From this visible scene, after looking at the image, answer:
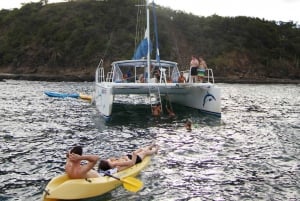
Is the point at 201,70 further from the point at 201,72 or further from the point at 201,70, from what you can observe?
the point at 201,72

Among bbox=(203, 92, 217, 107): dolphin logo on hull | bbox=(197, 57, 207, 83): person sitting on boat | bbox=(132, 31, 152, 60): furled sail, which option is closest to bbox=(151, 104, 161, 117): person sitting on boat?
bbox=(203, 92, 217, 107): dolphin logo on hull

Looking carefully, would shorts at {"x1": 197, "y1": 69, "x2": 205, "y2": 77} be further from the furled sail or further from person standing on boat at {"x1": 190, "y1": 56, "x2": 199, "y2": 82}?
the furled sail

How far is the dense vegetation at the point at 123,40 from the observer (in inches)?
3078

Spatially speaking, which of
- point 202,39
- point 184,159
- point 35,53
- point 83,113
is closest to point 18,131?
point 83,113

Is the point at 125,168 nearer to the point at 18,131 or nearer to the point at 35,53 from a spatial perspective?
the point at 18,131

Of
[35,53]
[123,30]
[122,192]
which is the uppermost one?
[123,30]

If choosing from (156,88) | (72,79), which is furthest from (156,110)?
(72,79)

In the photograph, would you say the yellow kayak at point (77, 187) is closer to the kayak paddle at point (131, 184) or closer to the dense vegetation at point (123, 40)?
the kayak paddle at point (131, 184)

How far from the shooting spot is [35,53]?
265ft

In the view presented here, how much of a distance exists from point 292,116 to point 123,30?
62.8 m

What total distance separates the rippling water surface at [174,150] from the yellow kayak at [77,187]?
0.34m

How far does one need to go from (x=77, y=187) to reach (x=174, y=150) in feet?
19.4

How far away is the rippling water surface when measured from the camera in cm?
991

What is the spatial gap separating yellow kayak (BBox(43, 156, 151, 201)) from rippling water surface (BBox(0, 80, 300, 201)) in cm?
34
